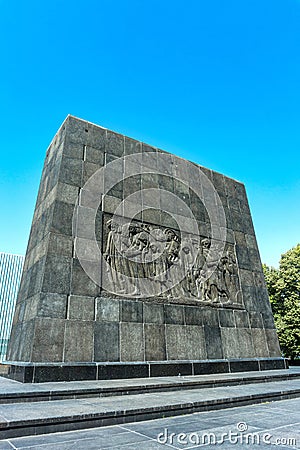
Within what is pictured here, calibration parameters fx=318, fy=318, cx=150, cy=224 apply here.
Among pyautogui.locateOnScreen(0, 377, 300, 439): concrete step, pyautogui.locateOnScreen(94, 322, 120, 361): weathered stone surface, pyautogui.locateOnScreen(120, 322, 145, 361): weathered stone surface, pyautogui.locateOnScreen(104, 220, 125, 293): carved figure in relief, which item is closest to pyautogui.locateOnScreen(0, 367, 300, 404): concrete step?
pyautogui.locateOnScreen(0, 377, 300, 439): concrete step

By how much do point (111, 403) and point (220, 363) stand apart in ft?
15.9

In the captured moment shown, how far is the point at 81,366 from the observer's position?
22.2 ft

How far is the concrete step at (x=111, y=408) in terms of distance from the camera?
3678 mm

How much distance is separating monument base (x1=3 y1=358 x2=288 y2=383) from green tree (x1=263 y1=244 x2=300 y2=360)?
13984 mm

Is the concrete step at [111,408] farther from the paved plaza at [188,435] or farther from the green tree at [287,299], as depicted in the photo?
the green tree at [287,299]

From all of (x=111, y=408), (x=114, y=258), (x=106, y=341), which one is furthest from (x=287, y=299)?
(x=111, y=408)

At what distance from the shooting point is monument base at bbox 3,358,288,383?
634 cm

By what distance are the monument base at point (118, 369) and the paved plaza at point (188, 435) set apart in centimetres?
190

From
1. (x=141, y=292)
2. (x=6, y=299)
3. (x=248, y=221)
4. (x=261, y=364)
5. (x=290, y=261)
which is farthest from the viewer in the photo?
(x=6, y=299)

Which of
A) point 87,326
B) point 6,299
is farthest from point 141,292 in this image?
point 6,299

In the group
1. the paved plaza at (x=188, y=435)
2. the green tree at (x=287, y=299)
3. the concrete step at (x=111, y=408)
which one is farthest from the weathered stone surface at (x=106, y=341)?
the green tree at (x=287, y=299)

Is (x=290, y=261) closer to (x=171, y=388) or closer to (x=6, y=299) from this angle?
(x=171, y=388)

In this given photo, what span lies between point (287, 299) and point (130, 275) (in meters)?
18.3

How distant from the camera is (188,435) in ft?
12.1
